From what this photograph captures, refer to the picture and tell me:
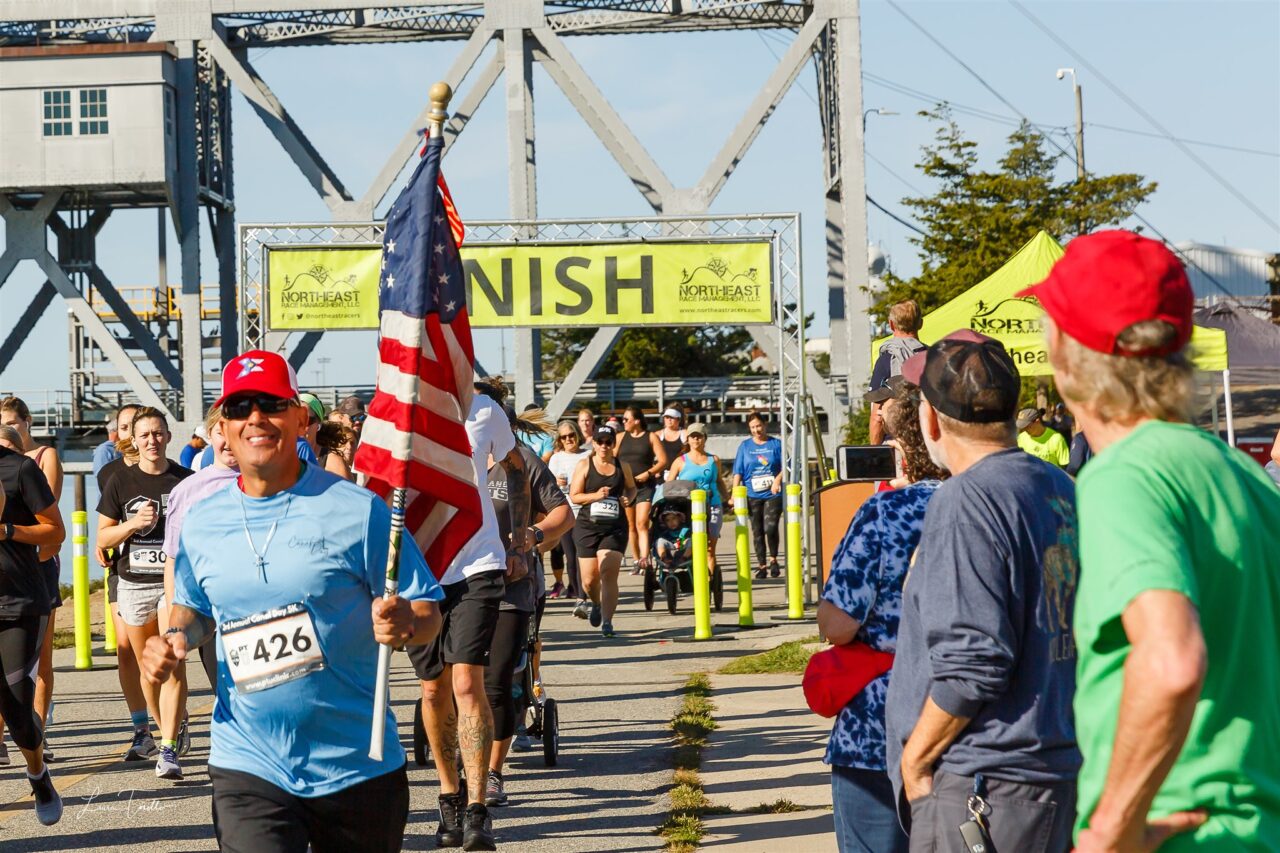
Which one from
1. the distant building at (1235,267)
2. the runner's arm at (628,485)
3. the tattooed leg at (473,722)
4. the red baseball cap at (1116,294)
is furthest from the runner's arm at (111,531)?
the distant building at (1235,267)

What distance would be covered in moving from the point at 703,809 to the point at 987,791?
4.74m

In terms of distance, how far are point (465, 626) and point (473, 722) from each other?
0.44 m

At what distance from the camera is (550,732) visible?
950 centimetres

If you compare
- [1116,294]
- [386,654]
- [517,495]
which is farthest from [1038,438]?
[1116,294]

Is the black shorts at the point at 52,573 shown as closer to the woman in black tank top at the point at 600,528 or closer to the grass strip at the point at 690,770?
the grass strip at the point at 690,770

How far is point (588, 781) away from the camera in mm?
9172

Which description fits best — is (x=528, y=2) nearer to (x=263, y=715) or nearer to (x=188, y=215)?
(x=188, y=215)

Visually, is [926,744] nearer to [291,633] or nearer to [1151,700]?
[1151,700]

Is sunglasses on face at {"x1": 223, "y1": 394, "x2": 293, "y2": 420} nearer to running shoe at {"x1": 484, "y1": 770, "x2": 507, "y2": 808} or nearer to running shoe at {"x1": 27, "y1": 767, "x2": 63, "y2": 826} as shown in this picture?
running shoe at {"x1": 484, "y1": 770, "x2": 507, "y2": 808}

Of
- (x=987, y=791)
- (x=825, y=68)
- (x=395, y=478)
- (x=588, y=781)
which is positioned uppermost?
(x=825, y=68)

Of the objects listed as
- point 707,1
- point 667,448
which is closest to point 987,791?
point 667,448

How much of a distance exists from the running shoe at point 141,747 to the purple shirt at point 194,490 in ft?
7.87

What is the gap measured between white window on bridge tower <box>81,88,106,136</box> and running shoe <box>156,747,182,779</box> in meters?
36.5

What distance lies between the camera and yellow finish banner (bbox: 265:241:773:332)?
23.0m
